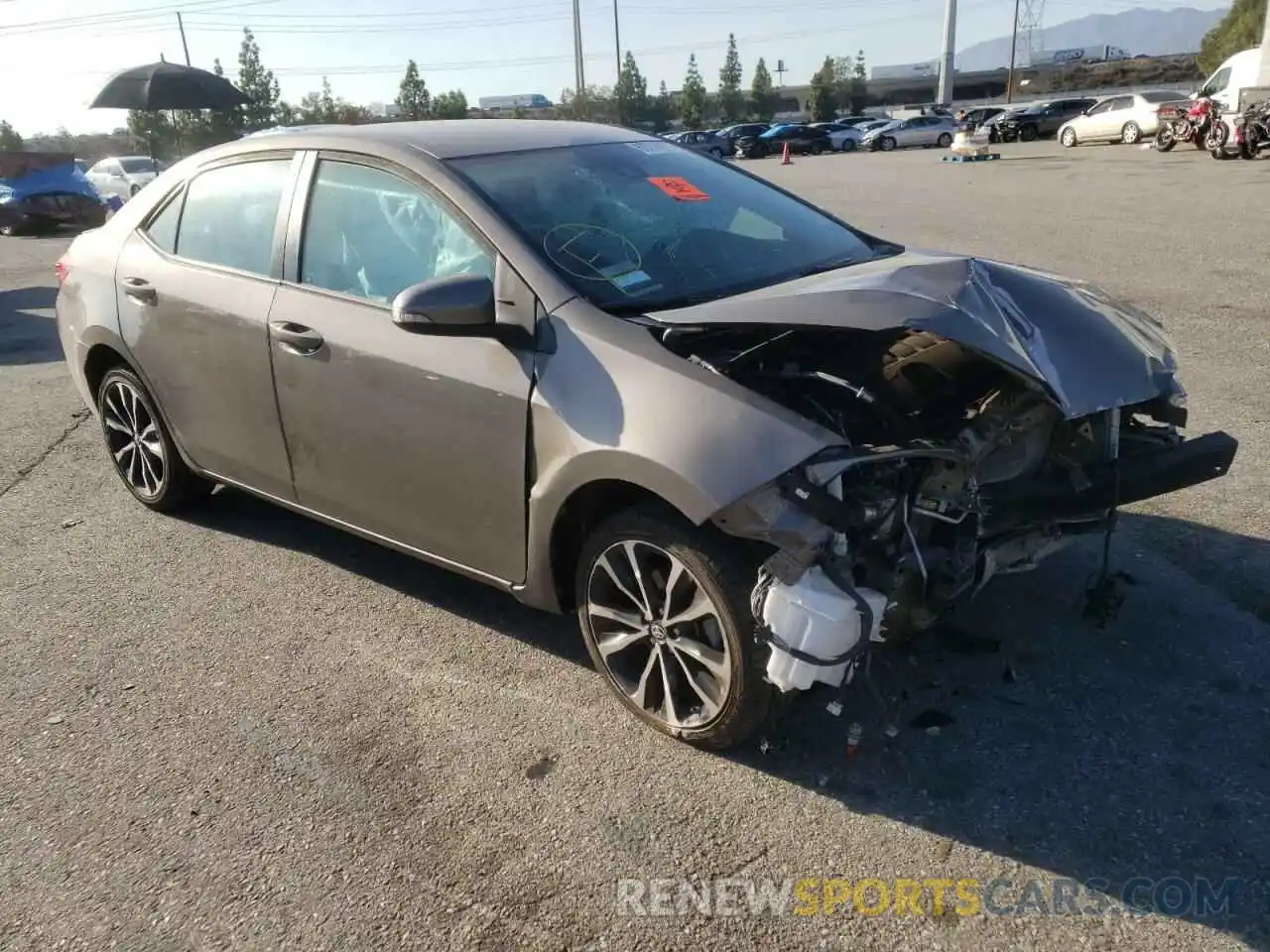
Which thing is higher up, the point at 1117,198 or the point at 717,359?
the point at 717,359

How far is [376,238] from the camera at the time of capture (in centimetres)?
363

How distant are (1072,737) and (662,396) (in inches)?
63.2

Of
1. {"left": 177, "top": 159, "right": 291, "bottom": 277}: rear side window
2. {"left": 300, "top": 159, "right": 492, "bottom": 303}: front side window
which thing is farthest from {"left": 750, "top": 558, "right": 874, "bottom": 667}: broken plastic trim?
{"left": 177, "top": 159, "right": 291, "bottom": 277}: rear side window

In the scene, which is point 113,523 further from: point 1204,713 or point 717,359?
point 1204,713

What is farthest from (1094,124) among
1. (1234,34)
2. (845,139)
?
(1234,34)

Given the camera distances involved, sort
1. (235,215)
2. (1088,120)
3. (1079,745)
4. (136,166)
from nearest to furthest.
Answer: (1079,745)
(235,215)
(136,166)
(1088,120)

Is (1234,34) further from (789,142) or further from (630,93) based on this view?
(630,93)

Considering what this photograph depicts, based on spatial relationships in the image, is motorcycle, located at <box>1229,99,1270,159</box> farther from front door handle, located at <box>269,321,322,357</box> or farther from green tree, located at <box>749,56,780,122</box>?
green tree, located at <box>749,56,780,122</box>

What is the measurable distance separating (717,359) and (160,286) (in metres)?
2.73

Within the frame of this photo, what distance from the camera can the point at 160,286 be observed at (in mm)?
4398

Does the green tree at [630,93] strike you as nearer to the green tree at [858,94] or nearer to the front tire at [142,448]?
the green tree at [858,94]

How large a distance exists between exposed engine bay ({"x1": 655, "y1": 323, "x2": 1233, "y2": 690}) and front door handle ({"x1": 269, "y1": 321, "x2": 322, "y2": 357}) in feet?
4.72

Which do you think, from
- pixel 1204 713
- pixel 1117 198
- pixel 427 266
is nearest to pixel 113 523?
pixel 427 266

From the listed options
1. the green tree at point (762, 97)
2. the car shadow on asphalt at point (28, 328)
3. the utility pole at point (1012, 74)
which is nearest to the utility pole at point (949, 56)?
the utility pole at point (1012, 74)
